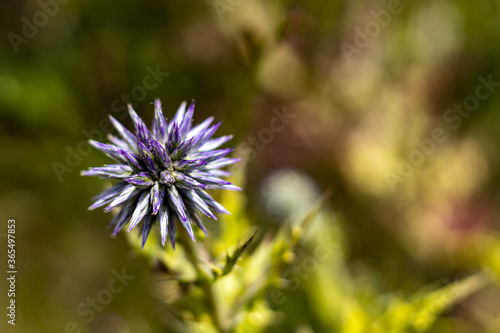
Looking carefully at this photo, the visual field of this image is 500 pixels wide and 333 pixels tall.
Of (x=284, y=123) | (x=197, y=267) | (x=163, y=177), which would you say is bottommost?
(x=197, y=267)

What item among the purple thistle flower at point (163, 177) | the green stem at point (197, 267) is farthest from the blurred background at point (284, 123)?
the purple thistle flower at point (163, 177)

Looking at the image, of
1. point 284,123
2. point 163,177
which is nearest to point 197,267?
point 163,177

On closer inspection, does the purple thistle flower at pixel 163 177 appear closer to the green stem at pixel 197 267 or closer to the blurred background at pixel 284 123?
the green stem at pixel 197 267

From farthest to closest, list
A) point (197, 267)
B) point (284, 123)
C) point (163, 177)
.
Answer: point (284, 123), point (197, 267), point (163, 177)

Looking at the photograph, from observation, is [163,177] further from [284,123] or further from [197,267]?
[284,123]

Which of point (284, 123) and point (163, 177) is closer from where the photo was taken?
point (163, 177)

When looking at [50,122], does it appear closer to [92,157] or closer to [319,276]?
[92,157]

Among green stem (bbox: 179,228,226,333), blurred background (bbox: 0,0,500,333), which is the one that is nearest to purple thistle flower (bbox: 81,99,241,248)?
green stem (bbox: 179,228,226,333)

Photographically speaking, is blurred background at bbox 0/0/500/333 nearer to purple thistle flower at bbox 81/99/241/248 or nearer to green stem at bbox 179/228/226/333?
green stem at bbox 179/228/226/333
